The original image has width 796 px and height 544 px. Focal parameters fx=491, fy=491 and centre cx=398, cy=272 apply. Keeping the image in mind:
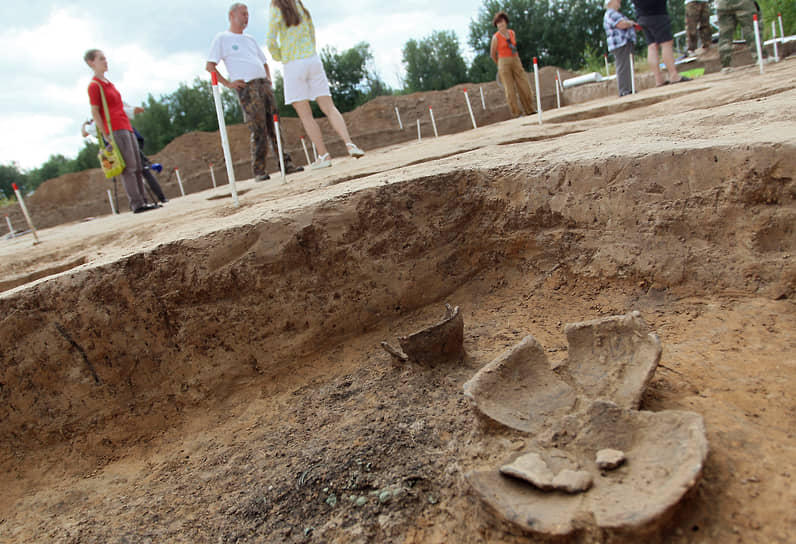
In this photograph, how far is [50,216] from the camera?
15.3 meters

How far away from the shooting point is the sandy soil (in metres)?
1.40

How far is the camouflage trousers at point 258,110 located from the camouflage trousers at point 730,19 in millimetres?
4966

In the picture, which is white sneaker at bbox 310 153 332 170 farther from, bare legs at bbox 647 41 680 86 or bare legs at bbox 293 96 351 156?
bare legs at bbox 647 41 680 86

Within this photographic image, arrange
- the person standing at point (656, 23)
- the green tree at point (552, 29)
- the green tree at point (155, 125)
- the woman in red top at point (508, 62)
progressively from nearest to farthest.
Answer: the person standing at point (656, 23) < the woman in red top at point (508, 62) < the green tree at point (155, 125) < the green tree at point (552, 29)

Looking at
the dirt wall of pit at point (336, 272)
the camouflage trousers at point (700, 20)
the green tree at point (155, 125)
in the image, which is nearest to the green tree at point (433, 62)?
the green tree at point (155, 125)

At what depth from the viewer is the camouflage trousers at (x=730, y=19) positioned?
5.31 meters

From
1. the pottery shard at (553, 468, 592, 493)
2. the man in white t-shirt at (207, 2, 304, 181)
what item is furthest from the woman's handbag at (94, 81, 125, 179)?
the pottery shard at (553, 468, 592, 493)

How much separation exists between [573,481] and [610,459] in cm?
11

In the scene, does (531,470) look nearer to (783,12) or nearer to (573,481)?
(573,481)

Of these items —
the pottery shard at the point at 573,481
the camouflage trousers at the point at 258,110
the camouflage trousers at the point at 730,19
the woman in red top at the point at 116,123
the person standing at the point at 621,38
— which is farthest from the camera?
the person standing at the point at 621,38

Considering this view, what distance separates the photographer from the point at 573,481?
3.67 ft

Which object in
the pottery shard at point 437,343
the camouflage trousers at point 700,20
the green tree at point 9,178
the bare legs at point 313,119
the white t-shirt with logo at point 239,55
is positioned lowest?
the pottery shard at point 437,343

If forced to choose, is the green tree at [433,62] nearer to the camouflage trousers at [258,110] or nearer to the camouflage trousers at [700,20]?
the camouflage trousers at [700,20]

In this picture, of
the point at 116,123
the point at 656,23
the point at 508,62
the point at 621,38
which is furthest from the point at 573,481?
the point at 621,38
